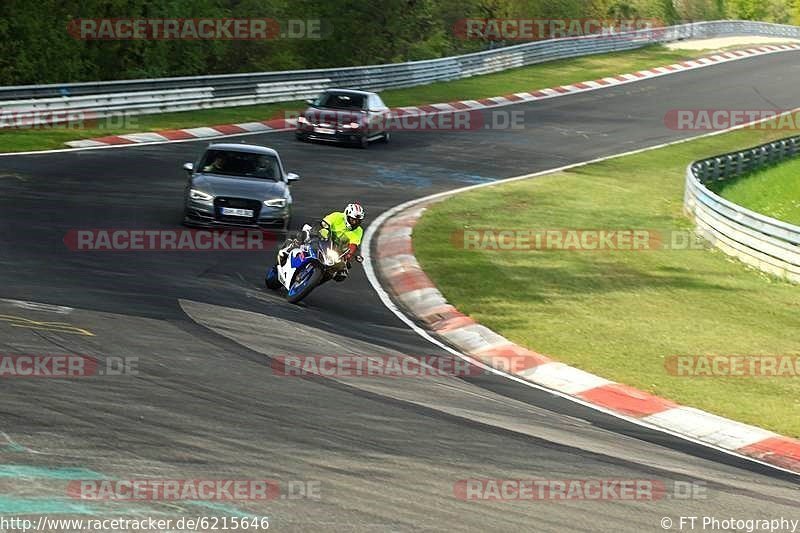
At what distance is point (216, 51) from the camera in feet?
137

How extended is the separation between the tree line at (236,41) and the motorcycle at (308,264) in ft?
72.6

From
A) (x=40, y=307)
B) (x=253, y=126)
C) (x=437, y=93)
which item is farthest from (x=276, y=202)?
(x=437, y=93)

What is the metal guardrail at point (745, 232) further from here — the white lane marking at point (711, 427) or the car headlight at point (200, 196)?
the car headlight at point (200, 196)

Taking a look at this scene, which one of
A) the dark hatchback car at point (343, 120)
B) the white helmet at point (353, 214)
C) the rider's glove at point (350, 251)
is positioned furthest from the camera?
the dark hatchback car at point (343, 120)

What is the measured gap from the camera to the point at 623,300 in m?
17.5

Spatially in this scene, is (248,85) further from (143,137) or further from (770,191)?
(770,191)

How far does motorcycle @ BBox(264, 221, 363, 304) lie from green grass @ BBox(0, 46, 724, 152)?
11850 millimetres

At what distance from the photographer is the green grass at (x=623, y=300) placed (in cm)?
1348

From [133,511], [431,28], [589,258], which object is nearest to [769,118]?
[431,28]

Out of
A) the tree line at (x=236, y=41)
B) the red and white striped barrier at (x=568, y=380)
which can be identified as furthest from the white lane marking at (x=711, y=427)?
the tree line at (x=236, y=41)

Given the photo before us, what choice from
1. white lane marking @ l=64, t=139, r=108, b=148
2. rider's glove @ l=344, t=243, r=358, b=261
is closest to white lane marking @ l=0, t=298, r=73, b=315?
rider's glove @ l=344, t=243, r=358, b=261

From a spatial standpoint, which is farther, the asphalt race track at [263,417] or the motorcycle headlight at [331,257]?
the motorcycle headlight at [331,257]

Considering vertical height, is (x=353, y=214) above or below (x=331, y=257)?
above

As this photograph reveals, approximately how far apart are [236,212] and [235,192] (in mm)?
349
